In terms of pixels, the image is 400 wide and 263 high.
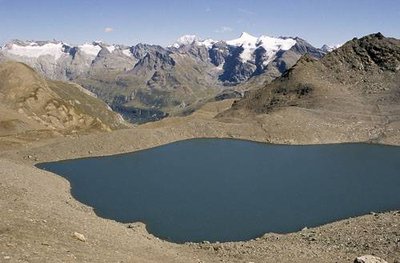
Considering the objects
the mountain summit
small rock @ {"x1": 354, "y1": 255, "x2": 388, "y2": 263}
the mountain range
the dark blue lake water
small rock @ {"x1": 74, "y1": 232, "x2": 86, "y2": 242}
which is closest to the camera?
small rock @ {"x1": 74, "y1": 232, "x2": 86, "y2": 242}

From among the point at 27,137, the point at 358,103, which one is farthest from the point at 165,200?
the point at 358,103

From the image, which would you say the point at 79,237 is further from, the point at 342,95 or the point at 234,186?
the point at 342,95

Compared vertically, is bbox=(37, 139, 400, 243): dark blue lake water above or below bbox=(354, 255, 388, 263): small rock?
below

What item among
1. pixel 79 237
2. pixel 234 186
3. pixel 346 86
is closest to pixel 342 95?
pixel 346 86

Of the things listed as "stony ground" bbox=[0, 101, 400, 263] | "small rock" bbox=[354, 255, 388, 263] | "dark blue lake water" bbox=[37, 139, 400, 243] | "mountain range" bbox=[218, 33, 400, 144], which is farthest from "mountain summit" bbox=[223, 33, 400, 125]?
"small rock" bbox=[354, 255, 388, 263]

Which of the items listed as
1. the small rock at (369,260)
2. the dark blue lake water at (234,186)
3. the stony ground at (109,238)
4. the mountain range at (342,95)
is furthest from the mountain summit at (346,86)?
the small rock at (369,260)

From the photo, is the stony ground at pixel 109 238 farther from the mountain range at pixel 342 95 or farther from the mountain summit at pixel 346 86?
the mountain summit at pixel 346 86

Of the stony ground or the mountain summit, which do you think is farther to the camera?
the mountain summit

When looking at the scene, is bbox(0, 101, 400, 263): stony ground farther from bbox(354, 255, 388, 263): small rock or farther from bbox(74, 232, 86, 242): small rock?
bbox(354, 255, 388, 263): small rock
